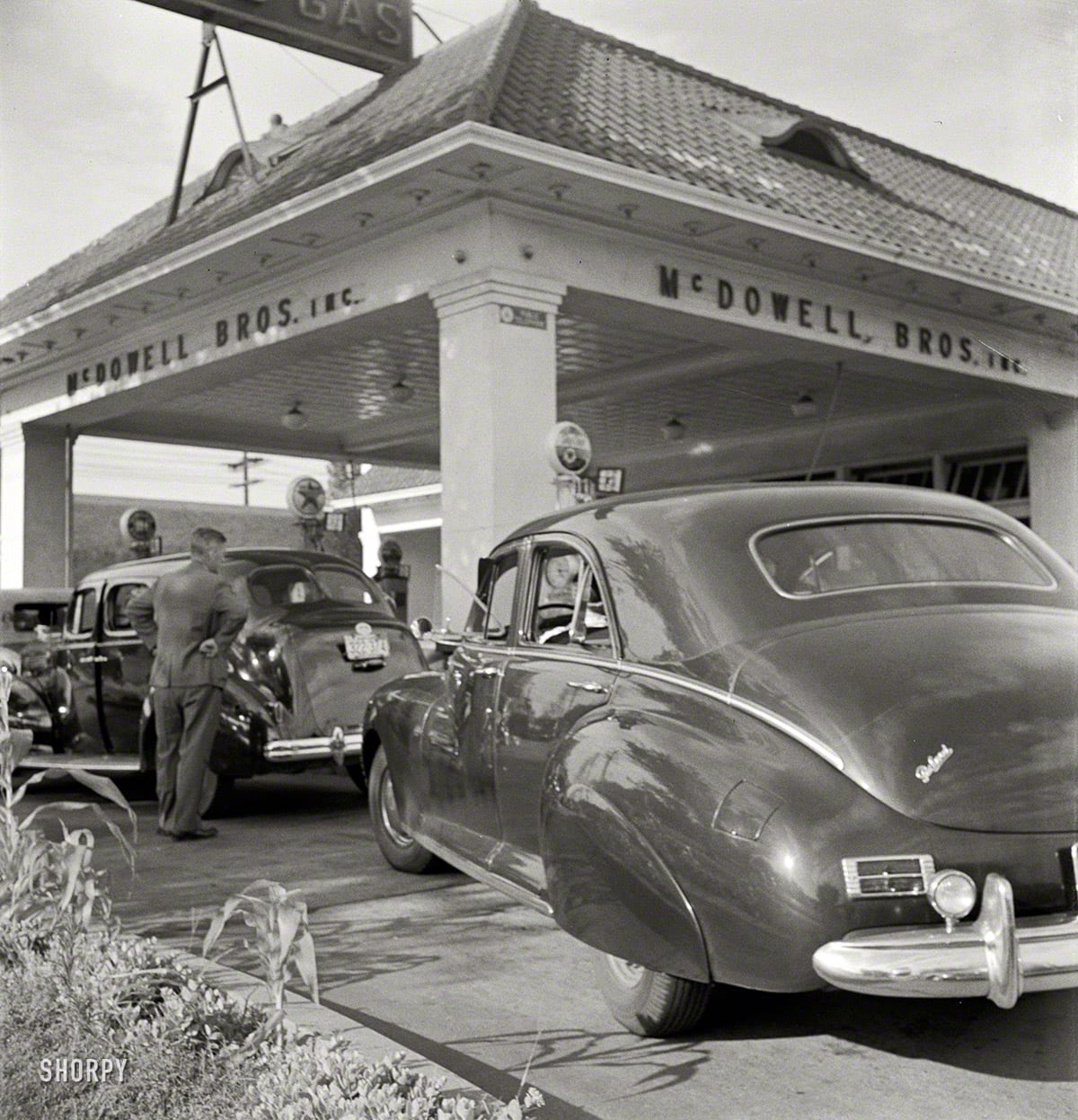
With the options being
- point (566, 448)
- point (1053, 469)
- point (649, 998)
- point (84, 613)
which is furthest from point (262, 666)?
point (1053, 469)

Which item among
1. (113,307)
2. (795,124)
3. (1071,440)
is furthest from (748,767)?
(1071,440)

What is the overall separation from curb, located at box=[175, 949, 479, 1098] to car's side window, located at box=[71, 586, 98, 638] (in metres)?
6.32

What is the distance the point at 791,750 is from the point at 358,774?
639 cm

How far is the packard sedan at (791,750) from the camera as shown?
3.44m

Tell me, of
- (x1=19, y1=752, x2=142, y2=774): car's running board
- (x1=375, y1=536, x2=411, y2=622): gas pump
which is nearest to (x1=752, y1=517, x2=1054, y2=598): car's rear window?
(x1=19, y1=752, x2=142, y2=774): car's running board

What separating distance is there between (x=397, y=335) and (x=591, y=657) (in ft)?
38.5

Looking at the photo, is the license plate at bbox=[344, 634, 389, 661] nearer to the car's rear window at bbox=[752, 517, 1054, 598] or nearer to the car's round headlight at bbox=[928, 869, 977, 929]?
the car's rear window at bbox=[752, 517, 1054, 598]

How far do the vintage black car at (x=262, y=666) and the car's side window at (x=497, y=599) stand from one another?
3172 mm

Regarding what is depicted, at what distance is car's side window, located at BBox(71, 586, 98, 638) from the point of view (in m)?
10.4

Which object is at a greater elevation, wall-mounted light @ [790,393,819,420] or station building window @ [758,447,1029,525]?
wall-mounted light @ [790,393,819,420]

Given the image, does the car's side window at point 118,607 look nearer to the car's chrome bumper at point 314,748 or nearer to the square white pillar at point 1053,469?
the car's chrome bumper at point 314,748

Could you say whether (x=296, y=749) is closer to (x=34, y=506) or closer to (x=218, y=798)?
(x=218, y=798)

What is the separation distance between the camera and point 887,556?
4.55 metres

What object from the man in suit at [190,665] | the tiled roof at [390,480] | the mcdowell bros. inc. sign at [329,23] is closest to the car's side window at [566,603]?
the man in suit at [190,665]
